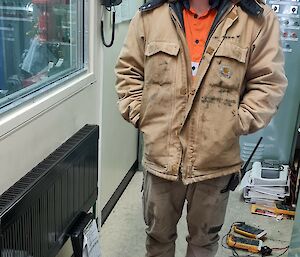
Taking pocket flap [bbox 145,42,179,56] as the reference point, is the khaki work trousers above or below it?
below

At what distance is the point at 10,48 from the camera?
1.49 metres

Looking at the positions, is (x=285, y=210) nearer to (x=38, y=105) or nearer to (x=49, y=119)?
(x=49, y=119)

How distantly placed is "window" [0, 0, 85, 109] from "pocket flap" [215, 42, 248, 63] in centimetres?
70

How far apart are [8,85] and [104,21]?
85cm

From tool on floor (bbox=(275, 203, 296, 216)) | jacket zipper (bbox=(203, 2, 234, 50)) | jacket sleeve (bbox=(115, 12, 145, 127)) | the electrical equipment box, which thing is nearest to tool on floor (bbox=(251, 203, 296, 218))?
tool on floor (bbox=(275, 203, 296, 216))

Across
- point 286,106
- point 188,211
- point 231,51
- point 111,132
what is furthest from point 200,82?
point 286,106

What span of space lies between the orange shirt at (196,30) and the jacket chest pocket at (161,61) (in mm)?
68

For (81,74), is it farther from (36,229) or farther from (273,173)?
(273,173)

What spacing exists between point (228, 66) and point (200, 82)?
0.11 metres

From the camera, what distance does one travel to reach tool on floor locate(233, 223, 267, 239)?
8.18 ft

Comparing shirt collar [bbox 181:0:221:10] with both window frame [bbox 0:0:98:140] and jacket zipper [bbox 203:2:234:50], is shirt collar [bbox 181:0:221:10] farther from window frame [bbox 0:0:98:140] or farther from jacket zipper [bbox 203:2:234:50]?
window frame [bbox 0:0:98:140]

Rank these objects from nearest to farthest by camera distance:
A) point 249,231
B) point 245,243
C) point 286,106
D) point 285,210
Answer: point 245,243 < point 249,231 < point 285,210 < point 286,106

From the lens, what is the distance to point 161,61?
154cm

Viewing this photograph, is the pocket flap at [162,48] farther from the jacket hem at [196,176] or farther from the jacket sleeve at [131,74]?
the jacket hem at [196,176]
